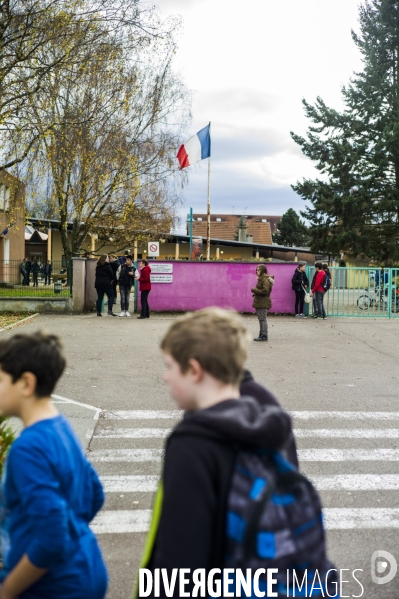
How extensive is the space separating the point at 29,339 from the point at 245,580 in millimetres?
1015

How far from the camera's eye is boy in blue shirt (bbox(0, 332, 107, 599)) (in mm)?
2066

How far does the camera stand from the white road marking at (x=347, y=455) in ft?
20.9

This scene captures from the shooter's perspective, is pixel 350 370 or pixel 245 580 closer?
pixel 245 580

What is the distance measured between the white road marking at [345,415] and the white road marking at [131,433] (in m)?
1.72

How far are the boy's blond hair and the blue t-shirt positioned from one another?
0.54 metres

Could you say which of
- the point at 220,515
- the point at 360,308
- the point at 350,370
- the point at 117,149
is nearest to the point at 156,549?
the point at 220,515

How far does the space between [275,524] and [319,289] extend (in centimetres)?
1974

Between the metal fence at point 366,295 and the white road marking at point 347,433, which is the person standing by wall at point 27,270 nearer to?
the metal fence at point 366,295

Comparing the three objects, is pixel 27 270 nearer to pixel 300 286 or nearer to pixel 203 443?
pixel 300 286

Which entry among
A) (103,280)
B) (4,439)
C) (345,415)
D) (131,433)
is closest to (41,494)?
(4,439)

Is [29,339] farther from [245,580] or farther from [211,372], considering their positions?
[245,580]

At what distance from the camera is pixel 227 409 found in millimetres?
1774

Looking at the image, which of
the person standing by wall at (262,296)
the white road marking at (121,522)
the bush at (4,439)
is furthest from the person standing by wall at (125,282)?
the bush at (4,439)

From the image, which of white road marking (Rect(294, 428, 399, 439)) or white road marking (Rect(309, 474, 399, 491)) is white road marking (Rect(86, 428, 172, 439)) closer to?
white road marking (Rect(294, 428, 399, 439))
